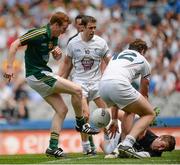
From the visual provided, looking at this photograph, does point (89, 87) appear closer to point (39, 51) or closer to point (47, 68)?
point (47, 68)

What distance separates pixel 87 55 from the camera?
1406 centimetres

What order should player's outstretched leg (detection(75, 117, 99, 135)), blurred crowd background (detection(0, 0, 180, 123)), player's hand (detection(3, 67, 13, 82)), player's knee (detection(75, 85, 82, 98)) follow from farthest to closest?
1. blurred crowd background (detection(0, 0, 180, 123))
2. player's outstretched leg (detection(75, 117, 99, 135))
3. player's knee (detection(75, 85, 82, 98))
4. player's hand (detection(3, 67, 13, 82))

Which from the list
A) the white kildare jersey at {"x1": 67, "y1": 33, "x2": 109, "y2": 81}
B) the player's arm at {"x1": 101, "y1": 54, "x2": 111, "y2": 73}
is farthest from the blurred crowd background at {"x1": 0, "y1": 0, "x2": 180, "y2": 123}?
the white kildare jersey at {"x1": 67, "y1": 33, "x2": 109, "y2": 81}

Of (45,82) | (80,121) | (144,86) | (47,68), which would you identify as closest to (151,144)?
(144,86)

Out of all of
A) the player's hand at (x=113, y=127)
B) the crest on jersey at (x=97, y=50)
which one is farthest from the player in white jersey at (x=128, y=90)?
the crest on jersey at (x=97, y=50)

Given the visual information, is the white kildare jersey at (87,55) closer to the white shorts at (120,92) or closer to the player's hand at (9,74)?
the player's hand at (9,74)

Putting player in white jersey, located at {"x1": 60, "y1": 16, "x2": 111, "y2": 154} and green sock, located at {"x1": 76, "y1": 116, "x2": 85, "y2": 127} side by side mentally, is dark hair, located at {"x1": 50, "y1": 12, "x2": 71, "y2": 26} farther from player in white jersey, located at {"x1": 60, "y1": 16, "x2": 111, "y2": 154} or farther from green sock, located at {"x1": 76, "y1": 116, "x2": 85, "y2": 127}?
green sock, located at {"x1": 76, "y1": 116, "x2": 85, "y2": 127}

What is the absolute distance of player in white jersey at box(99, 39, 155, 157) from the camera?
11.7 meters

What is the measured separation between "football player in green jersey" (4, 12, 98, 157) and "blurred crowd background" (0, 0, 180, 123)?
6480 millimetres

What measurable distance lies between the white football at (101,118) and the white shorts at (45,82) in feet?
2.62

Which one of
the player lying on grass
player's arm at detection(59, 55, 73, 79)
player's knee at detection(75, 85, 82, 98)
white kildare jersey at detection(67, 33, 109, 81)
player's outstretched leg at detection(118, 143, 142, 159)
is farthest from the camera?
player's arm at detection(59, 55, 73, 79)

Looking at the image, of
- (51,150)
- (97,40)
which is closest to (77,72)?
(97,40)

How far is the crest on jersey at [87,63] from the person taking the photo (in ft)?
46.3

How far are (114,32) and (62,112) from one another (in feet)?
32.6
